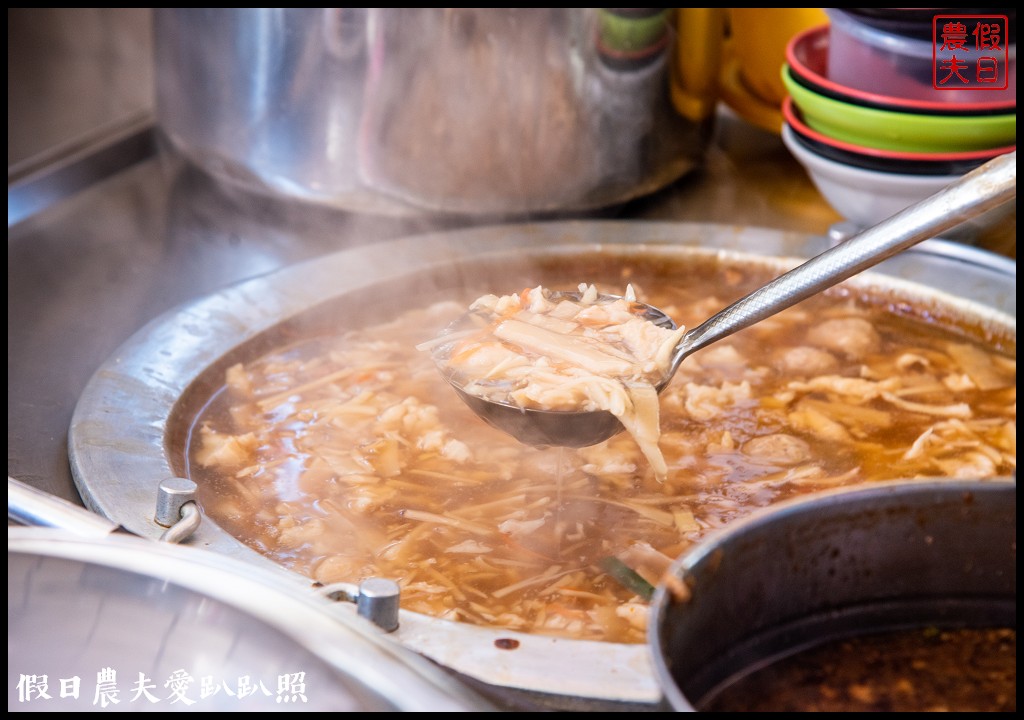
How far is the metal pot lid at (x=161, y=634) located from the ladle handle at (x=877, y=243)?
2.89 ft

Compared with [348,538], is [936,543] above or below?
above

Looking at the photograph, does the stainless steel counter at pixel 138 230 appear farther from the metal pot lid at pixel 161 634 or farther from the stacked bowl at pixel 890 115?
the metal pot lid at pixel 161 634

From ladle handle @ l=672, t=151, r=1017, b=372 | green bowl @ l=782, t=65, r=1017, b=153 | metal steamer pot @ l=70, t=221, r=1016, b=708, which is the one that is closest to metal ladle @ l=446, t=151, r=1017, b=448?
ladle handle @ l=672, t=151, r=1017, b=372

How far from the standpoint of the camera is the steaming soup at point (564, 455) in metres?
1.68

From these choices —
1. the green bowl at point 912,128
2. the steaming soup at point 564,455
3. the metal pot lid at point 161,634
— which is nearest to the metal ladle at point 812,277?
the steaming soup at point 564,455

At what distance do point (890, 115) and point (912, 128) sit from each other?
6cm

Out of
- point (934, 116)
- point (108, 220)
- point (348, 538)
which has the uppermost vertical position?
point (934, 116)

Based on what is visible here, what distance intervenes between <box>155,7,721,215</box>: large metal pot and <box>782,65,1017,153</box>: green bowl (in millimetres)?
491

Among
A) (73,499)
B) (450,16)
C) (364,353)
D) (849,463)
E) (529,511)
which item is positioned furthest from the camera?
(450,16)

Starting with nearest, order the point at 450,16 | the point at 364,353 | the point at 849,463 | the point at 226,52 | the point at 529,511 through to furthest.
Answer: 1. the point at 529,511
2. the point at 849,463
3. the point at 364,353
4. the point at 450,16
5. the point at 226,52

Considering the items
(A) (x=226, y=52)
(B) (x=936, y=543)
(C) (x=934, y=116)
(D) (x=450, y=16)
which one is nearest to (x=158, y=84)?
(A) (x=226, y=52)

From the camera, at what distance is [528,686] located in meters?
1.21

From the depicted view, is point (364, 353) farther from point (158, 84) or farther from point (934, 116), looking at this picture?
point (934, 116)

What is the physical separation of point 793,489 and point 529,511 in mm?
498
